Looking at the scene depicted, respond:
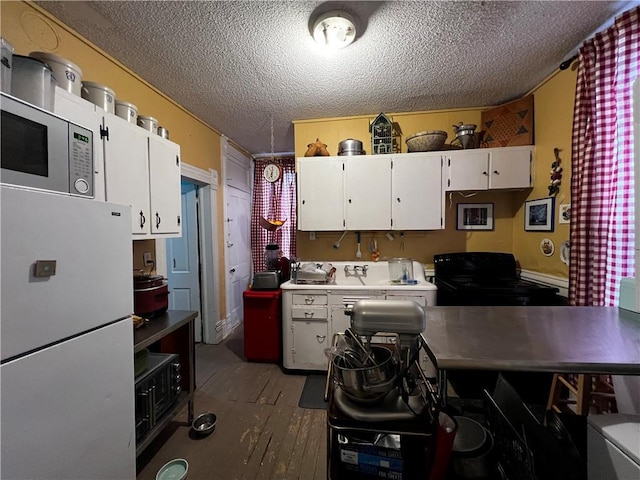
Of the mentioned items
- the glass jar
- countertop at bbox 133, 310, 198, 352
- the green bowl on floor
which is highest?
the glass jar

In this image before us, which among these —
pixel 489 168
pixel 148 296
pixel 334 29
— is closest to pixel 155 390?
pixel 148 296

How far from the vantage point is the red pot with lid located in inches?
68.9

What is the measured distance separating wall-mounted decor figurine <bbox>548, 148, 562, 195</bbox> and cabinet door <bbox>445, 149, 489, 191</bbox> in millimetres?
471

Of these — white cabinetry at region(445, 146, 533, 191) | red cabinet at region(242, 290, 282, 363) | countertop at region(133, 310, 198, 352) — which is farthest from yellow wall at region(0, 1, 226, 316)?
white cabinetry at region(445, 146, 533, 191)

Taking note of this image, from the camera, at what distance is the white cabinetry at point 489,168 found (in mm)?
2420

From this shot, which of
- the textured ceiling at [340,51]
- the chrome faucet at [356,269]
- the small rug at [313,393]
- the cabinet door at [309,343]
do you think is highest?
the textured ceiling at [340,51]

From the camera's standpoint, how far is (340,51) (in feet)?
6.05

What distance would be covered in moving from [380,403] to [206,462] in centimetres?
143

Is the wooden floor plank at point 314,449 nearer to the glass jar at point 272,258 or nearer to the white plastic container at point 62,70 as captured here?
the glass jar at point 272,258

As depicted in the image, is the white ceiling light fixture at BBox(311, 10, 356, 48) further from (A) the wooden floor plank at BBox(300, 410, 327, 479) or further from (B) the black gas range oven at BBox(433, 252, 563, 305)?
(A) the wooden floor plank at BBox(300, 410, 327, 479)

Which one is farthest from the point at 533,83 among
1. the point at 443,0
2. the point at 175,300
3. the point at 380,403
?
the point at 175,300

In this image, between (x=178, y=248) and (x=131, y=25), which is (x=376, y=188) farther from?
(x=178, y=248)

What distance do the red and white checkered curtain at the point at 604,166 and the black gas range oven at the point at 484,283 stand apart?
0.98 ft

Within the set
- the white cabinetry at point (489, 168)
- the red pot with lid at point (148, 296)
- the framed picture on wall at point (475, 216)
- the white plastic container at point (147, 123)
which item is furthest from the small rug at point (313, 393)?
the white plastic container at point (147, 123)
